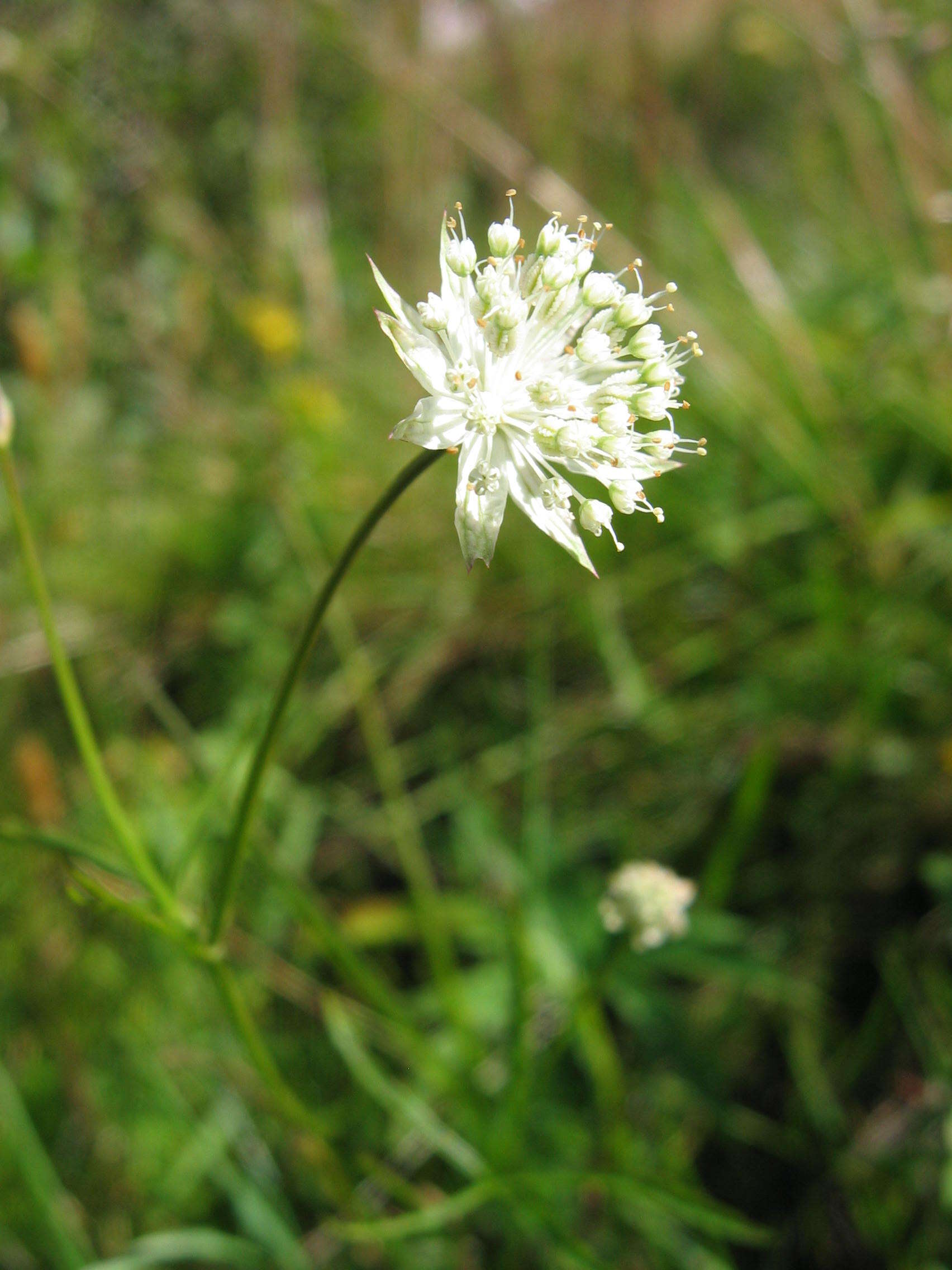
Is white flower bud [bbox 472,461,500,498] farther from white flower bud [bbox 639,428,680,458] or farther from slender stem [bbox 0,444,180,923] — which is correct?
slender stem [bbox 0,444,180,923]

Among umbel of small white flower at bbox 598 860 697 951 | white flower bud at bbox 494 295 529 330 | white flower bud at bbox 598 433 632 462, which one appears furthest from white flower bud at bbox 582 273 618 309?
umbel of small white flower at bbox 598 860 697 951

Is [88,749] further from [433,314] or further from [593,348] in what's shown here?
[593,348]

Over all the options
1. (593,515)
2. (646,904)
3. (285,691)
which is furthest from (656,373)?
(646,904)

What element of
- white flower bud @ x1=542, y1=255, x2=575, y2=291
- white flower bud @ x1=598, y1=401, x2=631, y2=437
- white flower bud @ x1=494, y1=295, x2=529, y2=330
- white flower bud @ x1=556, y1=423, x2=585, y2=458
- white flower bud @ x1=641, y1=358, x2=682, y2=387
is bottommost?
white flower bud @ x1=556, y1=423, x2=585, y2=458

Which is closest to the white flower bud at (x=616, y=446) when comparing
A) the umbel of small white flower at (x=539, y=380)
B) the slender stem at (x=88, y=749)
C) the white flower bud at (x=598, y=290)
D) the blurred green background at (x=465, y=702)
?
the umbel of small white flower at (x=539, y=380)

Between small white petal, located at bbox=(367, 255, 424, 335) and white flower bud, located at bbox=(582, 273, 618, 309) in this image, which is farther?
white flower bud, located at bbox=(582, 273, 618, 309)

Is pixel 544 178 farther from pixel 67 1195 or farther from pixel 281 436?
pixel 67 1195

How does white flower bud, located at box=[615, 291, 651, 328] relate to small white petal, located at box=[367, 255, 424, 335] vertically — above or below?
below
